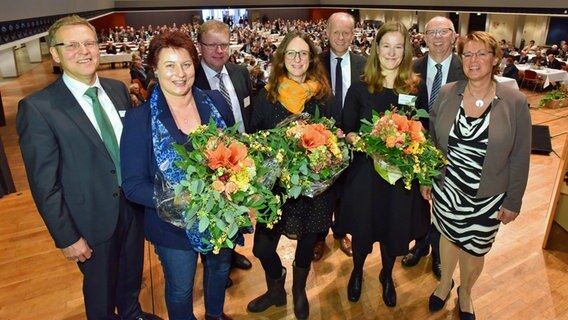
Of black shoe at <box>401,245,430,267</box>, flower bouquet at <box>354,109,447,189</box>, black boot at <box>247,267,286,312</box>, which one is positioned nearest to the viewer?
flower bouquet at <box>354,109,447,189</box>

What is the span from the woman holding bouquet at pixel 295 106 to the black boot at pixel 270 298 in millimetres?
292

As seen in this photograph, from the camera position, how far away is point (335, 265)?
3.11 m

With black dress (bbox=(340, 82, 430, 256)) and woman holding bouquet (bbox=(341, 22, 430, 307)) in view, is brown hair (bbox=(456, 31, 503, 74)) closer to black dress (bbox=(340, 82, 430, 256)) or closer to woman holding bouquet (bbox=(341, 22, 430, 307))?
woman holding bouquet (bbox=(341, 22, 430, 307))

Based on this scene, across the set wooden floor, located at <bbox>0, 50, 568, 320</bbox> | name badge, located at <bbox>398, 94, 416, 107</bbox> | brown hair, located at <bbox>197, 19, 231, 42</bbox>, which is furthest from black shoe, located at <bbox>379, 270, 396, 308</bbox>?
brown hair, located at <bbox>197, 19, 231, 42</bbox>

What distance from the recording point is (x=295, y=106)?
2.17 metres

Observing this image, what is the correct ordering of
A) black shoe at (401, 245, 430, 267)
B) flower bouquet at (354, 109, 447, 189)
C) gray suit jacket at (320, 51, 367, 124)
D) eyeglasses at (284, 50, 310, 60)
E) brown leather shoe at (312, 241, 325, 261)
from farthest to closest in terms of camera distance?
gray suit jacket at (320, 51, 367, 124) < brown leather shoe at (312, 241, 325, 261) < black shoe at (401, 245, 430, 267) < eyeglasses at (284, 50, 310, 60) < flower bouquet at (354, 109, 447, 189)

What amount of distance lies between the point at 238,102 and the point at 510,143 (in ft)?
5.74

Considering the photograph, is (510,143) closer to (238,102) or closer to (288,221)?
(288,221)

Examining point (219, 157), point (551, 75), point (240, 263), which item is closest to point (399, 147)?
point (219, 157)

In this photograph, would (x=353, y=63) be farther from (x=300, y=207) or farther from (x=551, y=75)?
(x=551, y=75)

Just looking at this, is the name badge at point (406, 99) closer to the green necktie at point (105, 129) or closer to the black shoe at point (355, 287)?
the black shoe at point (355, 287)

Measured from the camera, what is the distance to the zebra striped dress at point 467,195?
2070 mm

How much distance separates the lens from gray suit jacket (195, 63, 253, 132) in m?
2.77

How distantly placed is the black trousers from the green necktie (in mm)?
227
